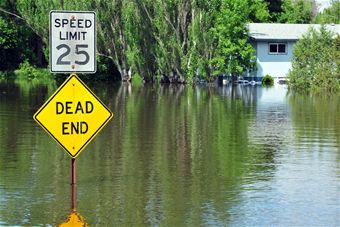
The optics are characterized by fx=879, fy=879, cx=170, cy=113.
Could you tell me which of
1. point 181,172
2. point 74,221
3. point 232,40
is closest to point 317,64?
point 232,40

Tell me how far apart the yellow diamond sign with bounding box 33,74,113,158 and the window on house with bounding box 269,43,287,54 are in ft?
189

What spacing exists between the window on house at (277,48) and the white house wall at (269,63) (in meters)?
0.28

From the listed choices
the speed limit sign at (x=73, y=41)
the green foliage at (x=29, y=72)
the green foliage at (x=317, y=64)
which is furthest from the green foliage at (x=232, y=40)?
the speed limit sign at (x=73, y=41)

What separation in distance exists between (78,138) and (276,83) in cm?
5722

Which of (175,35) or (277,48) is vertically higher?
(175,35)

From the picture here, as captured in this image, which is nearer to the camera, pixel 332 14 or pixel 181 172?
pixel 181 172

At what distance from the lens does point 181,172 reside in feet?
60.3

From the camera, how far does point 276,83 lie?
69250 mm

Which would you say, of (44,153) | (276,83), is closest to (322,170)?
(44,153)

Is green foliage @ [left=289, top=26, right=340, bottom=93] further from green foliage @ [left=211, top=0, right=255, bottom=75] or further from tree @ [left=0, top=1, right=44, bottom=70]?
tree @ [left=0, top=1, right=44, bottom=70]

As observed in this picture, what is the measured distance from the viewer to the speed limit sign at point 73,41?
1282 centimetres

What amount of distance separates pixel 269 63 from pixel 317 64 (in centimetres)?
1343

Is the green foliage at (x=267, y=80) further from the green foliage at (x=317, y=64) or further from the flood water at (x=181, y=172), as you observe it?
the flood water at (x=181, y=172)

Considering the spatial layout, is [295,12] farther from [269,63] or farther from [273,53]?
[269,63]
